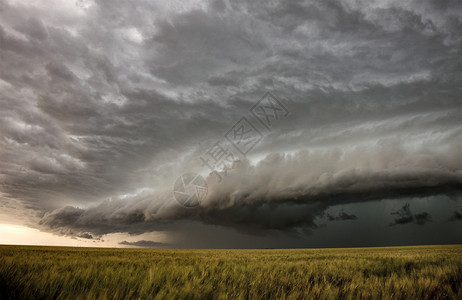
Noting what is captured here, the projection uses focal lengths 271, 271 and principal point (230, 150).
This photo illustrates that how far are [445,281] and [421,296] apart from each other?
2.48 m

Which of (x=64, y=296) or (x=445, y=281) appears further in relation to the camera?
(x=445, y=281)

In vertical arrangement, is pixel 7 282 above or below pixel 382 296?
above

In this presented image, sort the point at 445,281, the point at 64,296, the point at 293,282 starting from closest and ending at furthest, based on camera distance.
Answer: the point at 64,296
the point at 293,282
the point at 445,281

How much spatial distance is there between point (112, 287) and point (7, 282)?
120 cm

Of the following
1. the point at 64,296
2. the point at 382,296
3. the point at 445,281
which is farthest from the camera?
the point at 445,281

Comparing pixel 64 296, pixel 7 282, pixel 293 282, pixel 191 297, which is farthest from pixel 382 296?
pixel 7 282

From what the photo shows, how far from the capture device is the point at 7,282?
3.23m

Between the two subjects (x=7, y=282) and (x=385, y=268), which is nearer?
(x=7, y=282)

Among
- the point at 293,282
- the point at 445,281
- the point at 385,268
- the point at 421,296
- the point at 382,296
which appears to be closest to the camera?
the point at 382,296

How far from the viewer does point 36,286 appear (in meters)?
3.26

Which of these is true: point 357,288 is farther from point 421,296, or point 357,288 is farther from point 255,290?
point 255,290

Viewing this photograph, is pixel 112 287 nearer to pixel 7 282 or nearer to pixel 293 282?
pixel 7 282

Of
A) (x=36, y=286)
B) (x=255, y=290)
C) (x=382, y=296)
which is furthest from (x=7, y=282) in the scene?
(x=382, y=296)

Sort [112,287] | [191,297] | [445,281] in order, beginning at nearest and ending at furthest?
[191,297] < [112,287] < [445,281]
